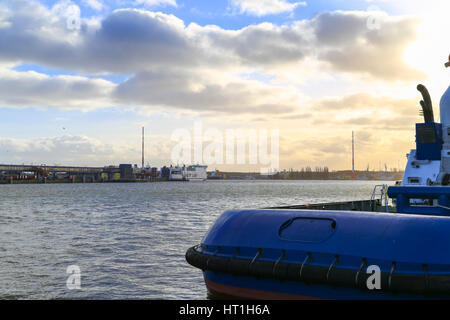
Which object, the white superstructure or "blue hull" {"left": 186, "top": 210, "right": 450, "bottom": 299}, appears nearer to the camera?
"blue hull" {"left": 186, "top": 210, "right": 450, "bottom": 299}

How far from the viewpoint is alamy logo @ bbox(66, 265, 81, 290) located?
42.4 ft

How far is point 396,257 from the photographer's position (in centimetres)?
684

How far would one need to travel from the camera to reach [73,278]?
45.5 feet

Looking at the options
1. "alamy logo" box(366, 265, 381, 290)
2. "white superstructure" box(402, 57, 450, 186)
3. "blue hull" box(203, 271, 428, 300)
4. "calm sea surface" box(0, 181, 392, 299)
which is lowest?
"calm sea surface" box(0, 181, 392, 299)

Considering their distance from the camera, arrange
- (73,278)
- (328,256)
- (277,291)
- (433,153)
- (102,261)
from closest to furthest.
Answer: (328,256), (277,291), (73,278), (433,153), (102,261)

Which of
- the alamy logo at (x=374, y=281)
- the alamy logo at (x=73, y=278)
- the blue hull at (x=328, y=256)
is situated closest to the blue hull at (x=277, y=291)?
the blue hull at (x=328, y=256)

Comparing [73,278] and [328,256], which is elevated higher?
[328,256]

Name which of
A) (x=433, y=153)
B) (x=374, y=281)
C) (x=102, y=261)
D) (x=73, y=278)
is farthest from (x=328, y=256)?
(x=102, y=261)

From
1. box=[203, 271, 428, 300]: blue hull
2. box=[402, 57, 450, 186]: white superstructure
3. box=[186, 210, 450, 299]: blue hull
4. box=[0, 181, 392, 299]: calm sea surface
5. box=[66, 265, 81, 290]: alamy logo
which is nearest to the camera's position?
box=[186, 210, 450, 299]: blue hull

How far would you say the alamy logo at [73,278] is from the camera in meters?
12.9

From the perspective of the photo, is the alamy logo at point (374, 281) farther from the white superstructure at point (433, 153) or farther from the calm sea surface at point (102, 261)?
the white superstructure at point (433, 153)

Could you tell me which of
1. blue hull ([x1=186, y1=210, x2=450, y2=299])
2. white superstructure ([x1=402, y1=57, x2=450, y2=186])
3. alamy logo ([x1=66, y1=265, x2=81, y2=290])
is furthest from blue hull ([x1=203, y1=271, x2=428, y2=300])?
white superstructure ([x1=402, y1=57, x2=450, y2=186])

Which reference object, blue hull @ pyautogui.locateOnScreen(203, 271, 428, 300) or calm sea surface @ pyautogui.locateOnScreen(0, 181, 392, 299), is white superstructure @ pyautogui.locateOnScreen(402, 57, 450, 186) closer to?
calm sea surface @ pyautogui.locateOnScreen(0, 181, 392, 299)

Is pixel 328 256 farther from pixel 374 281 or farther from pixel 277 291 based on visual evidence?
pixel 277 291
